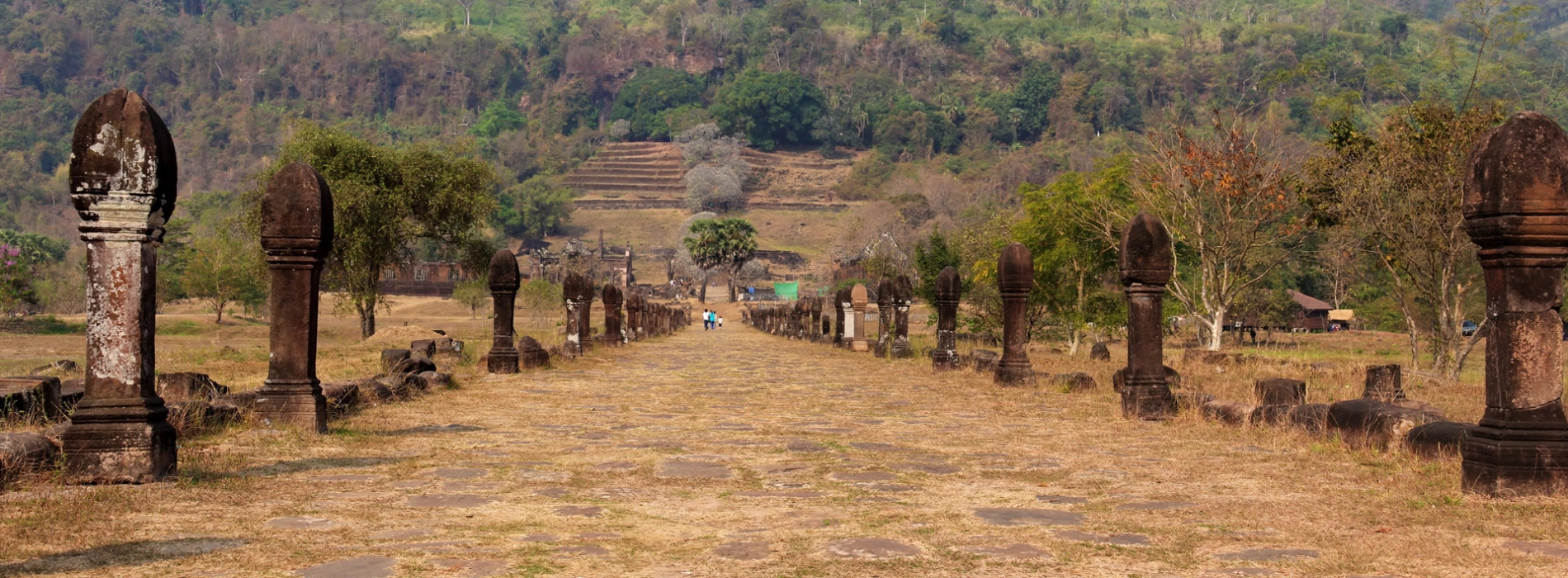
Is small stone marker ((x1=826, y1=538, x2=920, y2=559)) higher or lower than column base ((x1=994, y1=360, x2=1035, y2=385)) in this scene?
lower

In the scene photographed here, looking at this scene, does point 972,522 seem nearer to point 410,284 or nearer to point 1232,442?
point 1232,442

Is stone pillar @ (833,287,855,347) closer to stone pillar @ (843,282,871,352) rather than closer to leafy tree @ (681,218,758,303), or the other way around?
stone pillar @ (843,282,871,352)

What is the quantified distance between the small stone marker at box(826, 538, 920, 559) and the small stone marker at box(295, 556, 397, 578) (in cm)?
173

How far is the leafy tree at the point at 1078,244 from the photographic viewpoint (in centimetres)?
2956

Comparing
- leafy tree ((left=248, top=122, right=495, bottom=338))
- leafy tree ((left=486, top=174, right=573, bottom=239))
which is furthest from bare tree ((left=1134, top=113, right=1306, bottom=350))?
leafy tree ((left=486, top=174, right=573, bottom=239))

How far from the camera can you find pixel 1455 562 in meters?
5.14

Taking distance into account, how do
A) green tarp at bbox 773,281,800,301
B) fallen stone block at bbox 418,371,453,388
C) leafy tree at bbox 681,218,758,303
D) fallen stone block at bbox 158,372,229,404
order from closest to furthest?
1. fallen stone block at bbox 158,372,229,404
2. fallen stone block at bbox 418,371,453,388
3. leafy tree at bbox 681,218,758,303
4. green tarp at bbox 773,281,800,301

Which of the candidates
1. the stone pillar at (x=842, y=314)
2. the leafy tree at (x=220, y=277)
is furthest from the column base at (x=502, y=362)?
the leafy tree at (x=220, y=277)

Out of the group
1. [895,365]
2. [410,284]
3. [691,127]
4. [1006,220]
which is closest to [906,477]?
[895,365]

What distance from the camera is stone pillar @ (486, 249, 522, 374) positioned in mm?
18062

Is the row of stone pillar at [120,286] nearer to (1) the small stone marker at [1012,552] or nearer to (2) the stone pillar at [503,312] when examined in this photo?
(1) the small stone marker at [1012,552]

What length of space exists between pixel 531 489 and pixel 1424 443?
5315 millimetres

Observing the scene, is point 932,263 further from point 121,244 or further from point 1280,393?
point 121,244

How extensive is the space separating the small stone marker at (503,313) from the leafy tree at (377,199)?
14275mm
